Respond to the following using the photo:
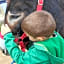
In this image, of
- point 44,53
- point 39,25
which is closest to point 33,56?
point 44,53

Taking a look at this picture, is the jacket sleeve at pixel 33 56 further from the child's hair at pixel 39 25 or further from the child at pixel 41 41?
the child's hair at pixel 39 25

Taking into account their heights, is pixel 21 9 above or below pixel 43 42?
above

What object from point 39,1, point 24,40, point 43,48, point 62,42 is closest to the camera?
point 43,48

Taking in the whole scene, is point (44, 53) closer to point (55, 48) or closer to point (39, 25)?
point (55, 48)

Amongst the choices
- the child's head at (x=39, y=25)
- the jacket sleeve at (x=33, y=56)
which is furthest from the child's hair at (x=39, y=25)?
the jacket sleeve at (x=33, y=56)

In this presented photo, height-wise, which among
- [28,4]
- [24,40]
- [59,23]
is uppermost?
[28,4]

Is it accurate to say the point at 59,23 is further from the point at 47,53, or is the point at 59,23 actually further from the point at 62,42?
the point at 47,53

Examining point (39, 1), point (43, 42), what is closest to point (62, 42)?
point (43, 42)

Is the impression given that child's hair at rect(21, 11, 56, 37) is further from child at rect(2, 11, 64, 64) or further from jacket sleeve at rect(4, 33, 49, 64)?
jacket sleeve at rect(4, 33, 49, 64)

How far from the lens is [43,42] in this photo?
1.78m

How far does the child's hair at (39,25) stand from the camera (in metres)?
1.73

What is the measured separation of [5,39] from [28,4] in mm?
330

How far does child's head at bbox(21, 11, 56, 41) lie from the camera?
5.67 ft

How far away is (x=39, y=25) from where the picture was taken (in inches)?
67.9
